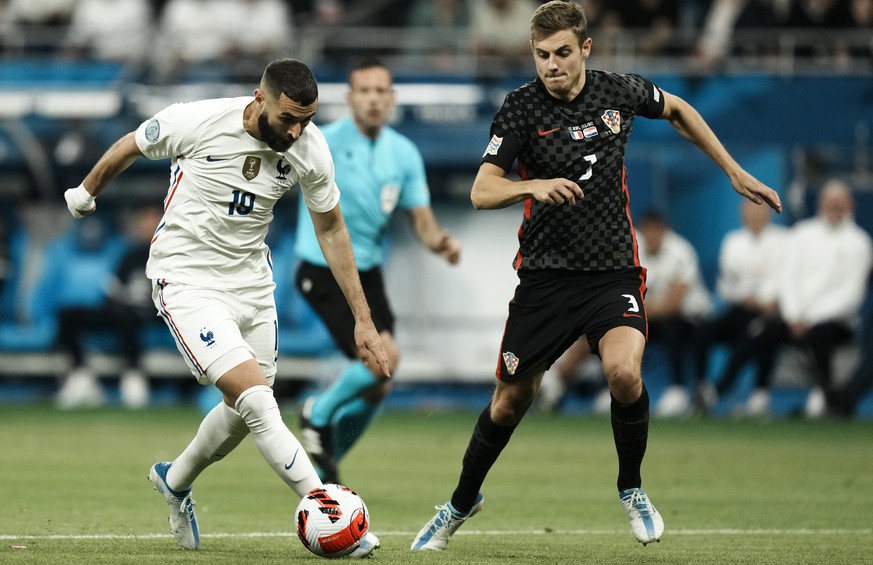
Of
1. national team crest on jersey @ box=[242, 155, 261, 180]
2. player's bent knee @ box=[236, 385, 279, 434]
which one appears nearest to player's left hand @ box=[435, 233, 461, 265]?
national team crest on jersey @ box=[242, 155, 261, 180]

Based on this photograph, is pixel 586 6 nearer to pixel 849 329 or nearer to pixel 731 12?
pixel 731 12

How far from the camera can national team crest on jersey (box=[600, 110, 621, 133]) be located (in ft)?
23.0

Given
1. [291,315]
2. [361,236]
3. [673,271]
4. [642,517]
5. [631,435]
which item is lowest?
[291,315]

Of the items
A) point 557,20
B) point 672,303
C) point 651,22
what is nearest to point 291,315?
point 672,303

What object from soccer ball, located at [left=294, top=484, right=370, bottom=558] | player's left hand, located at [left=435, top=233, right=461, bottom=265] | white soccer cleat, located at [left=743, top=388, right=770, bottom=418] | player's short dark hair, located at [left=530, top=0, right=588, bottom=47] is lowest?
white soccer cleat, located at [left=743, top=388, right=770, bottom=418]

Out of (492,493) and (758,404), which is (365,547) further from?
(758,404)

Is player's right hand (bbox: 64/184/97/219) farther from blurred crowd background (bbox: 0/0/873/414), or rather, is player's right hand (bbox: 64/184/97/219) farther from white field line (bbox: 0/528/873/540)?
blurred crowd background (bbox: 0/0/873/414)

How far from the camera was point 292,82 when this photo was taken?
20.5 feet

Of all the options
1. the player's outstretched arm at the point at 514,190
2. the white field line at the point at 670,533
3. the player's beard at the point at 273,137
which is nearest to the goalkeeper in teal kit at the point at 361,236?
the white field line at the point at 670,533

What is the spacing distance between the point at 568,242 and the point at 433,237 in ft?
8.62

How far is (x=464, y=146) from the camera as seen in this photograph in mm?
16250

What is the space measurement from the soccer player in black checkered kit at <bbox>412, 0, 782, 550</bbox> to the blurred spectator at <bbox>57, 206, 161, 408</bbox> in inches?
404

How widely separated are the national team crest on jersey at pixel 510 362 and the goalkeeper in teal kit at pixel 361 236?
7.75 ft

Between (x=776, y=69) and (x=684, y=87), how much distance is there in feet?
3.71
